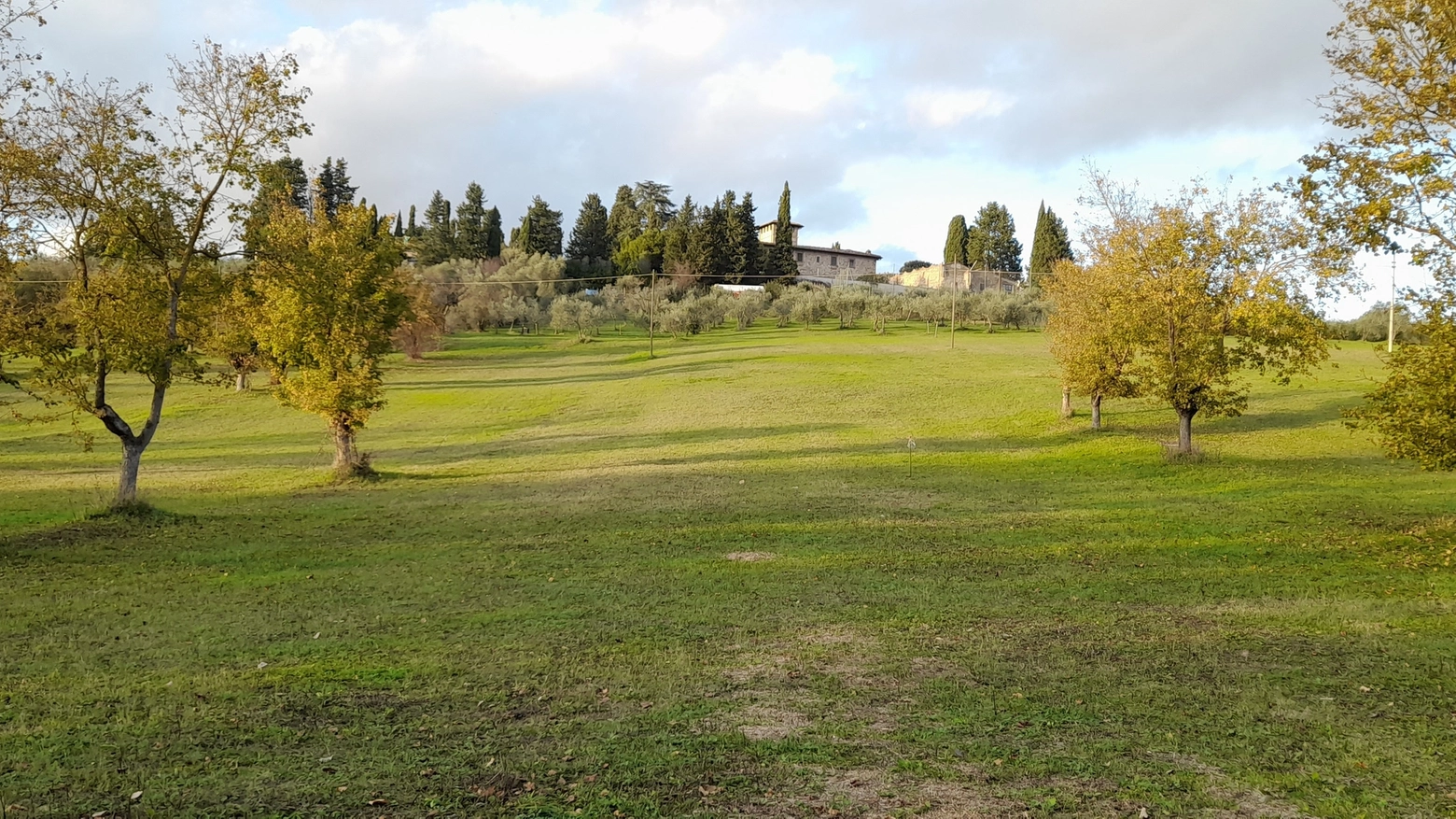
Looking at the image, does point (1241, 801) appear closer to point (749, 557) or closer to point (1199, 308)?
point (749, 557)

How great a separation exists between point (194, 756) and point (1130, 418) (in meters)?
29.1

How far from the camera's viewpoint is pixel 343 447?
22859 millimetres

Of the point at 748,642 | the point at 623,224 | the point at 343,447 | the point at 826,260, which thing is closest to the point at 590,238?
the point at 623,224

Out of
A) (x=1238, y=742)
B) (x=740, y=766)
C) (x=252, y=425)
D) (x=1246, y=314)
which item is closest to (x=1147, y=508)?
(x=1246, y=314)

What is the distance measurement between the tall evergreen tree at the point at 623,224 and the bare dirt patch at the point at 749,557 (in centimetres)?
8927

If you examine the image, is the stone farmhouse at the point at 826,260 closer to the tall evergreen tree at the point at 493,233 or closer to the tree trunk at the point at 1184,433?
the tall evergreen tree at the point at 493,233

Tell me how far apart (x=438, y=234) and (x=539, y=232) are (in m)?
12.6

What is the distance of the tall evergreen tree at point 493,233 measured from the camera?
9750 cm

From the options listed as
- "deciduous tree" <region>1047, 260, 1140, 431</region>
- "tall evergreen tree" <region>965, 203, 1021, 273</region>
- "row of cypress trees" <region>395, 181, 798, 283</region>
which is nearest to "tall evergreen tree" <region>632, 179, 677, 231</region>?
"row of cypress trees" <region>395, 181, 798, 283</region>

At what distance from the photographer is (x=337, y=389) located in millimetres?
21797

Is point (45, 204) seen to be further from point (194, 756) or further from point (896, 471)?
point (896, 471)

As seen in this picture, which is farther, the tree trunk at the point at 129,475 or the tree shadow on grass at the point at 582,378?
the tree shadow on grass at the point at 582,378

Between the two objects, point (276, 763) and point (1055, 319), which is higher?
point (1055, 319)

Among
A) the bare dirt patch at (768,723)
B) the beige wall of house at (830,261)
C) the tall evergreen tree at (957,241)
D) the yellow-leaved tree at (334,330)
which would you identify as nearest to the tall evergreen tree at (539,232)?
the beige wall of house at (830,261)
